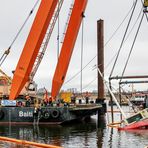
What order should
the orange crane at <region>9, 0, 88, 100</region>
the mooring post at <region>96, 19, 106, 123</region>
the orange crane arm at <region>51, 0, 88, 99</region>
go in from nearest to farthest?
the orange crane at <region>9, 0, 88, 100</region> < the orange crane arm at <region>51, 0, 88, 99</region> < the mooring post at <region>96, 19, 106, 123</region>

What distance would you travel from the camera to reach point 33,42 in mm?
36688

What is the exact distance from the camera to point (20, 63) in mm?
37188

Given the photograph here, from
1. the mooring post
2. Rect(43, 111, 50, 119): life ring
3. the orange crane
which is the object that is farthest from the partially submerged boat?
the mooring post

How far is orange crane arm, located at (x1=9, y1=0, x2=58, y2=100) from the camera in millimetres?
36250

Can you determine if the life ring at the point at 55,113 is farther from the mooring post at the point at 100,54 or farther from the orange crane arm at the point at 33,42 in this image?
the mooring post at the point at 100,54

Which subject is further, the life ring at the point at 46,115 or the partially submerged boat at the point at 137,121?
the life ring at the point at 46,115

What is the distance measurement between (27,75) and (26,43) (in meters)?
2.66

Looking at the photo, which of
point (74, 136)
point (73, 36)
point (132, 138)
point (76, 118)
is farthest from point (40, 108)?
point (132, 138)

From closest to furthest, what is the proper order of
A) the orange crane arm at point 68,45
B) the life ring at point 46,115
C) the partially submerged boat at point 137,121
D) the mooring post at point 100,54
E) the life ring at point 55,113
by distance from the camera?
the partially submerged boat at point 137,121 → the life ring at point 55,113 → the life ring at point 46,115 → the orange crane arm at point 68,45 → the mooring post at point 100,54

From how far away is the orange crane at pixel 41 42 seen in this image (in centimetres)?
3638

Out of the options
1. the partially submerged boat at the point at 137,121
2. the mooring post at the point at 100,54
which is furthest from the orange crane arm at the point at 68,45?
the mooring post at the point at 100,54

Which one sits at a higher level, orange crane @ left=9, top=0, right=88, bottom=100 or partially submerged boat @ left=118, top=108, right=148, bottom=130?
orange crane @ left=9, top=0, right=88, bottom=100

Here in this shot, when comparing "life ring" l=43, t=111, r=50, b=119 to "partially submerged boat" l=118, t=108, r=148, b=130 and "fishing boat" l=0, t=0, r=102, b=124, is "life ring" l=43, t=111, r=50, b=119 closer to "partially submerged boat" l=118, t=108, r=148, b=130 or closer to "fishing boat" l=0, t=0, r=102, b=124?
"fishing boat" l=0, t=0, r=102, b=124

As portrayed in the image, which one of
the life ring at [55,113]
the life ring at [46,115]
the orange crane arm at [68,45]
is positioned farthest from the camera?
the orange crane arm at [68,45]
